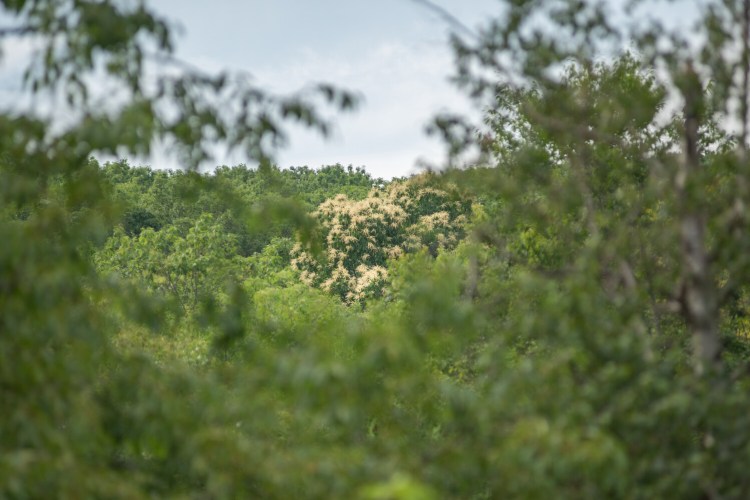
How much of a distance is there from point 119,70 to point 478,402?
2757mm

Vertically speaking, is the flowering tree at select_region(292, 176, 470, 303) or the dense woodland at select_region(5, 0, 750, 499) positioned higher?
the flowering tree at select_region(292, 176, 470, 303)

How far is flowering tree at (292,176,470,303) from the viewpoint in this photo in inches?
1325

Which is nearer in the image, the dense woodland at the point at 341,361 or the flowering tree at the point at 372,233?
the dense woodland at the point at 341,361

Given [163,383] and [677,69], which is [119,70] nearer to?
[163,383]

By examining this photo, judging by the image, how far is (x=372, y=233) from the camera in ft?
115

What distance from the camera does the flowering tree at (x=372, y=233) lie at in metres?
33.7

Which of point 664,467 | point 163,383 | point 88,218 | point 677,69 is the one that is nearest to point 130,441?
point 163,383

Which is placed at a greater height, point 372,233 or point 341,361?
point 372,233

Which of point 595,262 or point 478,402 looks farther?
point 595,262

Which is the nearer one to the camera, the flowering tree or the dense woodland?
the dense woodland

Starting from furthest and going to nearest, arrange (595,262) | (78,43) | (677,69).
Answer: (677,69), (595,262), (78,43)

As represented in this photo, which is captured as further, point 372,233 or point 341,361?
point 372,233

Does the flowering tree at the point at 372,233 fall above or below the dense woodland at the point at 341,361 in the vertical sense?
above

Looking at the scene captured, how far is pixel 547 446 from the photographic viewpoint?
414cm
